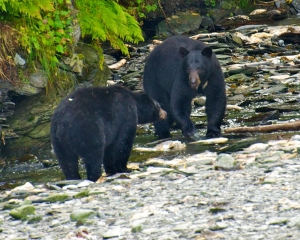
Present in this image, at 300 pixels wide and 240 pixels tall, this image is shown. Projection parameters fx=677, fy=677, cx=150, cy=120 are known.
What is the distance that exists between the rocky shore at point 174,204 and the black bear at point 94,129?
39 cm

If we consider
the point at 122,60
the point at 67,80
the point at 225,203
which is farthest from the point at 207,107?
the point at 122,60

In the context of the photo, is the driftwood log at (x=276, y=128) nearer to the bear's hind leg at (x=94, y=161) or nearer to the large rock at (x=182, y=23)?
the bear's hind leg at (x=94, y=161)

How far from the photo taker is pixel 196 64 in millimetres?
9969

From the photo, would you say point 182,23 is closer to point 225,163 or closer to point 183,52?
point 183,52

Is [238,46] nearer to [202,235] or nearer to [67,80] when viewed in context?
[67,80]

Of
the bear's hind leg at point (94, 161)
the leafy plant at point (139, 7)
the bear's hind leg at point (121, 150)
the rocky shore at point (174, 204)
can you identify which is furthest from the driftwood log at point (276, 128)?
the leafy plant at point (139, 7)

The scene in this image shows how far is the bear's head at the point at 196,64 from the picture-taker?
9953 millimetres

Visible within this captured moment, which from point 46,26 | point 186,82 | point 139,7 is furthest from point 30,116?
point 139,7

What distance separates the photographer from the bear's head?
995cm

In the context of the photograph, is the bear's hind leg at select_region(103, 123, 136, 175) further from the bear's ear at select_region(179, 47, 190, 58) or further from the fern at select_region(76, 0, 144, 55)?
the fern at select_region(76, 0, 144, 55)

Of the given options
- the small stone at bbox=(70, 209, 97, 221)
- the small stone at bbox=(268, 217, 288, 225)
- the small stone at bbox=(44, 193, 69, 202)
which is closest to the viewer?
the small stone at bbox=(268, 217, 288, 225)

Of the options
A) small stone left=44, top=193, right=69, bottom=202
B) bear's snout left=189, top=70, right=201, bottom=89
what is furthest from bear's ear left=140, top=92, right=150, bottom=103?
small stone left=44, top=193, right=69, bottom=202

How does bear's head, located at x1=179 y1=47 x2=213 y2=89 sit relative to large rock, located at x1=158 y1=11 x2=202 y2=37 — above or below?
below

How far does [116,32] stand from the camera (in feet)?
39.8
